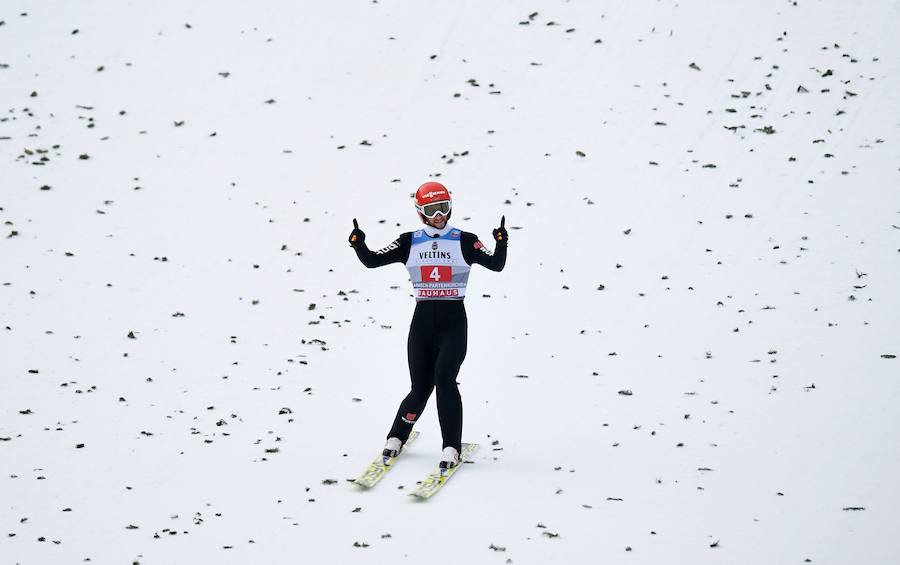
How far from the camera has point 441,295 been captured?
8203 millimetres

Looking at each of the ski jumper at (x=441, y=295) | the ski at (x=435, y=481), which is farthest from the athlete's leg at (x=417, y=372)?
the ski at (x=435, y=481)

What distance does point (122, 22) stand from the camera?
16.9 m

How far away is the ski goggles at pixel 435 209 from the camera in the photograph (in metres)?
8.06

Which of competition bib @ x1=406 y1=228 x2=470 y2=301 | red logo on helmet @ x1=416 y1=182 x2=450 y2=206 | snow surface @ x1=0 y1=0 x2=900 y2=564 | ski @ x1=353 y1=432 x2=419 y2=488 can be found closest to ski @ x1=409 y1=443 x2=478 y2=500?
snow surface @ x1=0 y1=0 x2=900 y2=564

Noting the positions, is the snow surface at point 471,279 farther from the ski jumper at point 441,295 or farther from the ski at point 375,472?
the ski jumper at point 441,295

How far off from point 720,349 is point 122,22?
38.3ft

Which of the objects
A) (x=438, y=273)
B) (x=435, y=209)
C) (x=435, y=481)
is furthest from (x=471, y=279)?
(x=435, y=481)

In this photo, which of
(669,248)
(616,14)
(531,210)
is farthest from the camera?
(616,14)

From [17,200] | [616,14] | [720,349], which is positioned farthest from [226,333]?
[616,14]

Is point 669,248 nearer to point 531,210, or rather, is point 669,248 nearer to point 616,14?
point 531,210

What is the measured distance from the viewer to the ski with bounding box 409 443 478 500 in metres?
7.71

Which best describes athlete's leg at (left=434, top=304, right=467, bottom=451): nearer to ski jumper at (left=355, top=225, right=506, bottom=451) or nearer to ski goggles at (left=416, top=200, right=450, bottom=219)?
ski jumper at (left=355, top=225, right=506, bottom=451)

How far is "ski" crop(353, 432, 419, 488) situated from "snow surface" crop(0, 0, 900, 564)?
11cm

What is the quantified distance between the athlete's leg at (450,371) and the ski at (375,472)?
531mm
